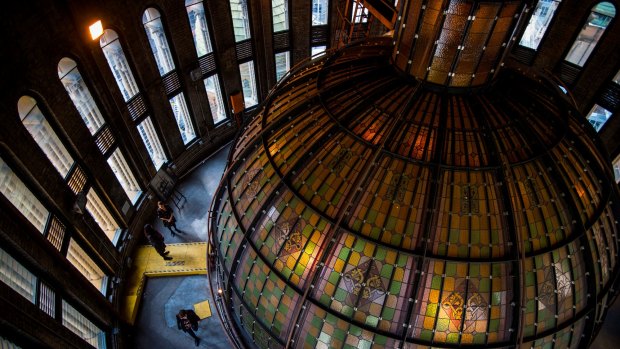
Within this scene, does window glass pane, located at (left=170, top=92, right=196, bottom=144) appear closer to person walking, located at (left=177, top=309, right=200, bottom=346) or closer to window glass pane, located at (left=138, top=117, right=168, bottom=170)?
window glass pane, located at (left=138, top=117, right=168, bottom=170)

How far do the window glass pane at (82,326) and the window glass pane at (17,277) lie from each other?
2.31m

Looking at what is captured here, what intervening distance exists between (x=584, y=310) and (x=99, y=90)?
21.5 metres

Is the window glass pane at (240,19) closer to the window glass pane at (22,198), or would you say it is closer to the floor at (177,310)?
the floor at (177,310)

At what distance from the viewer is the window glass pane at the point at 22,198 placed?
14.8 m

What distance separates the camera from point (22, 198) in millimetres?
15750

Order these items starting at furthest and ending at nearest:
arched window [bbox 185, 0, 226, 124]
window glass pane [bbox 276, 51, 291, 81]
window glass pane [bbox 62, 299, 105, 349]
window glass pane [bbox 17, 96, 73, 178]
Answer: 1. window glass pane [bbox 276, 51, 291, 81]
2. arched window [bbox 185, 0, 226, 124]
3. window glass pane [bbox 62, 299, 105, 349]
4. window glass pane [bbox 17, 96, 73, 178]

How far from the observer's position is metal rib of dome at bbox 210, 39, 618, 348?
41.0 ft

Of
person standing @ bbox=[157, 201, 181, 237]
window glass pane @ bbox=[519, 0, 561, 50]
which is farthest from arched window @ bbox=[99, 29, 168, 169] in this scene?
window glass pane @ bbox=[519, 0, 561, 50]

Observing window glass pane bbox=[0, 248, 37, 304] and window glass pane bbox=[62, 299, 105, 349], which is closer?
window glass pane bbox=[0, 248, 37, 304]

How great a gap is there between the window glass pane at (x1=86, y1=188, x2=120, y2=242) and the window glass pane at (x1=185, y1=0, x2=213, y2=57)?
36.2 ft

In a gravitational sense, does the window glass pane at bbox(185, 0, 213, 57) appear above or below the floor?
above

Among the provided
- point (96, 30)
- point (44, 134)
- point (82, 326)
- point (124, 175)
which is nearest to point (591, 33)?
point (96, 30)

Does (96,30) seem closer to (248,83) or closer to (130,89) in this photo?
(130,89)

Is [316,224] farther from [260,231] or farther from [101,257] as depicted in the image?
[101,257]
